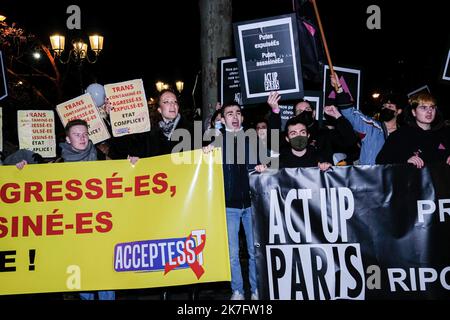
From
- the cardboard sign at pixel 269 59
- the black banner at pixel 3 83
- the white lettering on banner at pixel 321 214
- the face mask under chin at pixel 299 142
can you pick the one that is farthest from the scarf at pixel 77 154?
the face mask under chin at pixel 299 142

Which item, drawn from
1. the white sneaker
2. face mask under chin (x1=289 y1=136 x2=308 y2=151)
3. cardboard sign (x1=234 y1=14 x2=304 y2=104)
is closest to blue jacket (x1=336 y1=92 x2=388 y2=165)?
cardboard sign (x1=234 y1=14 x2=304 y2=104)

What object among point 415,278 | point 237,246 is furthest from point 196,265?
point 415,278

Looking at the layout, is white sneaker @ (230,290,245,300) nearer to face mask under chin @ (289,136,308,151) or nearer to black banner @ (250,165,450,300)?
black banner @ (250,165,450,300)

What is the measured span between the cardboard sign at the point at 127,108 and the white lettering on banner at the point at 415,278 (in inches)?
131

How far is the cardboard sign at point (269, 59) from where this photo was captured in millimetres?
5715

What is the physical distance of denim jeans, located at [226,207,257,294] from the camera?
4.96 metres

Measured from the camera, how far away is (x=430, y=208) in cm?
465

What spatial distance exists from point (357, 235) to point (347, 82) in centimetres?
284

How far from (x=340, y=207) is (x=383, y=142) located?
1281 millimetres

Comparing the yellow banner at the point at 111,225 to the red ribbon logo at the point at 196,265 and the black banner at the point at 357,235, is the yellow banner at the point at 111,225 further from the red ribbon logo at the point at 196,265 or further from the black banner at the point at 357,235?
the black banner at the point at 357,235

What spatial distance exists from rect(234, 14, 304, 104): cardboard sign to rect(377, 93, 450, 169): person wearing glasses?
46.3 inches

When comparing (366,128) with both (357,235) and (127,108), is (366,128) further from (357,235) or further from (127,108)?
(127,108)

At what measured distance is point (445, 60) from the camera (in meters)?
6.21
